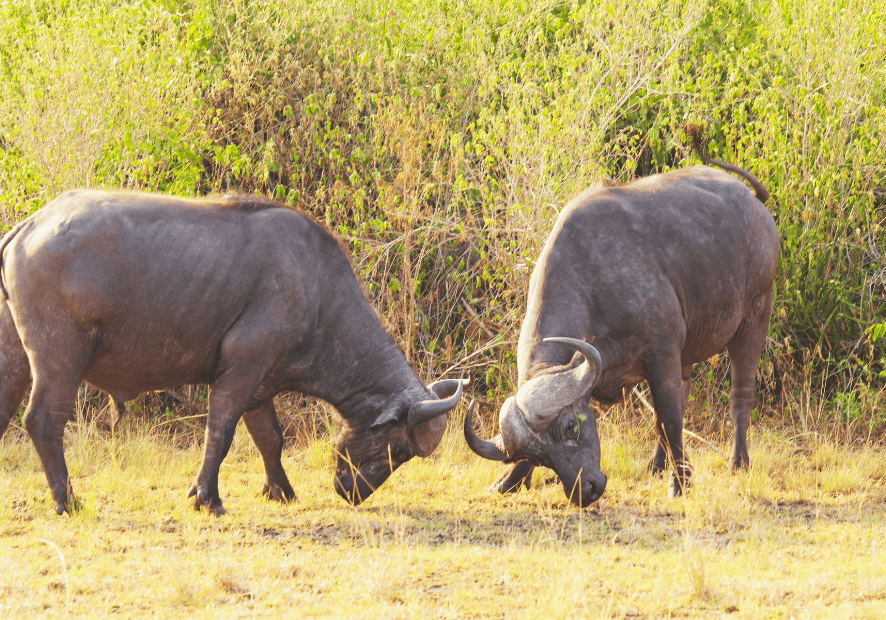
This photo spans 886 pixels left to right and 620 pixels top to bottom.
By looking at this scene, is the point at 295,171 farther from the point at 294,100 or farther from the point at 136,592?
the point at 136,592

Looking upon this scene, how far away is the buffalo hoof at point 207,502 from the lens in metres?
6.09

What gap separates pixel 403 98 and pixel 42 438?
17.2ft

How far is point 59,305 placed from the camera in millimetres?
5730

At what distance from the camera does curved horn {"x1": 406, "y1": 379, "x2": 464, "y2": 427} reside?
20.3 ft

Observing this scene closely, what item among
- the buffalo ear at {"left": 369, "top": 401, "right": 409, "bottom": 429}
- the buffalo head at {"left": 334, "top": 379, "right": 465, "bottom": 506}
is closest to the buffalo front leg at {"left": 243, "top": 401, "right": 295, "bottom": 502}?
the buffalo head at {"left": 334, "top": 379, "right": 465, "bottom": 506}

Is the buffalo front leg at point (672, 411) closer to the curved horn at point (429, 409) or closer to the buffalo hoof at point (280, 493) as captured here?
the curved horn at point (429, 409)

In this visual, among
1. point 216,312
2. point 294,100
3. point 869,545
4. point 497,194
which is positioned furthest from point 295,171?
point 869,545

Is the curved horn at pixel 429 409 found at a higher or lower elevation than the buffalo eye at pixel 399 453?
higher

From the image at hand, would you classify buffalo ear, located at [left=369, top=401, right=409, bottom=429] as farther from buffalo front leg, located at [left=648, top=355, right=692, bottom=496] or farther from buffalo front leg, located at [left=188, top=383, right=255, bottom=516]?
buffalo front leg, located at [left=648, top=355, right=692, bottom=496]

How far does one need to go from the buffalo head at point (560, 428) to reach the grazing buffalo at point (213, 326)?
1.55ft

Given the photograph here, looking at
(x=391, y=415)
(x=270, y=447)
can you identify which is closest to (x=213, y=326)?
→ (x=270, y=447)

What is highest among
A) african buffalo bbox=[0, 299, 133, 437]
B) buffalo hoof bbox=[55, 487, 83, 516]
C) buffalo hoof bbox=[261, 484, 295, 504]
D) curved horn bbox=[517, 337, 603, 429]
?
african buffalo bbox=[0, 299, 133, 437]

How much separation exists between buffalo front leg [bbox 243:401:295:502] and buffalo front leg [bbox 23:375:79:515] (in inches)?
50.5

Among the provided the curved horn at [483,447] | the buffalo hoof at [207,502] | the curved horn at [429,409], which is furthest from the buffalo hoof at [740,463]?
the buffalo hoof at [207,502]
